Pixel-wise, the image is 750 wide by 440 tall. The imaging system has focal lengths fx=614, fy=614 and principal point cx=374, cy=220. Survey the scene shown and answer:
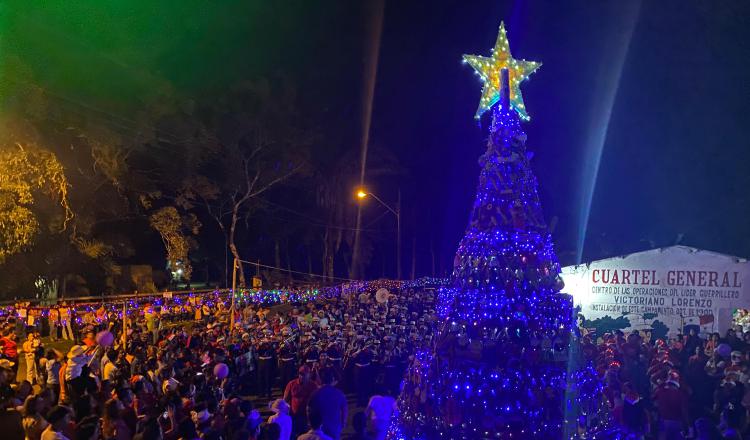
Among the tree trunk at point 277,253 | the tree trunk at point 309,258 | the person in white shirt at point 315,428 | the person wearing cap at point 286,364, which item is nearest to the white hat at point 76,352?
the person wearing cap at point 286,364

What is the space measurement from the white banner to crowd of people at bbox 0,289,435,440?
210 inches

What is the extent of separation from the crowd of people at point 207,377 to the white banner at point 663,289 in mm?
5336

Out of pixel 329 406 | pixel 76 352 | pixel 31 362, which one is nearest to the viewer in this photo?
pixel 329 406

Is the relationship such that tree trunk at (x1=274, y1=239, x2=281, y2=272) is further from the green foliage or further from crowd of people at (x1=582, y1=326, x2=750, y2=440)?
crowd of people at (x1=582, y1=326, x2=750, y2=440)

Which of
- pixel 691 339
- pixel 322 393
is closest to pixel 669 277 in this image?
pixel 691 339

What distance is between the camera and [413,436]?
24.5 ft

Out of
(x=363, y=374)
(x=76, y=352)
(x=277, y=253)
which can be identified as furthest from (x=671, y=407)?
(x=277, y=253)

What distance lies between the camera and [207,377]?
419 inches

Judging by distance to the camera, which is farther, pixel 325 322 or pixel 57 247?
pixel 57 247

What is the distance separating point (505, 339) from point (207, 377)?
5.84m

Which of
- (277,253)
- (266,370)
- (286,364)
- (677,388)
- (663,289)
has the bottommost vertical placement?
(266,370)

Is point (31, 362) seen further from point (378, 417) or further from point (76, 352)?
point (378, 417)

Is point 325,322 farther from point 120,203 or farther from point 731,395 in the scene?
point 731,395

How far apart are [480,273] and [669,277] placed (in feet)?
40.4
